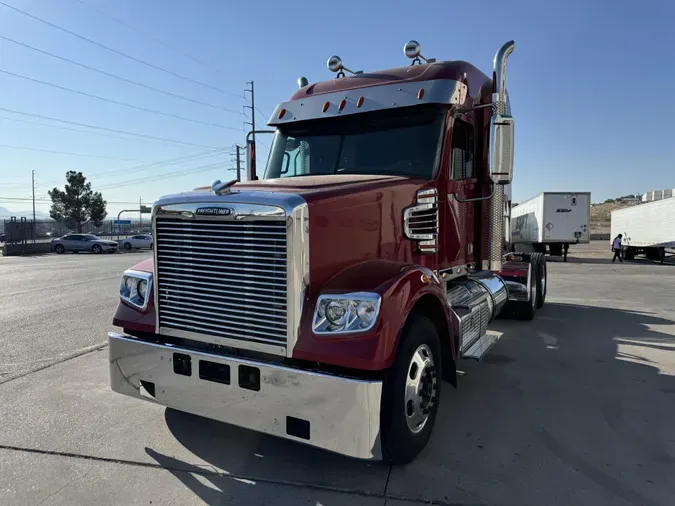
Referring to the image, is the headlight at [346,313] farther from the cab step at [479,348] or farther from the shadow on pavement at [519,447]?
the cab step at [479,348]

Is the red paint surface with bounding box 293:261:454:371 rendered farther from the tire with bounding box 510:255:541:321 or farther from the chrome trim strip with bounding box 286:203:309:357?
the tire with bounding box 510:255:541:321

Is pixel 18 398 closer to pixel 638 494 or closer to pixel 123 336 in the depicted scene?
pixel 123 336

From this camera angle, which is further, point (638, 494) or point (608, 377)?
point (608, 377)

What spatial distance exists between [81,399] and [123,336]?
136cm

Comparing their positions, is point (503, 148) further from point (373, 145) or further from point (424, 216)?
point (373, 145)

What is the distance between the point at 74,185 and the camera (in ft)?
183

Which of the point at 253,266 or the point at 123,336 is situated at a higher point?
the point at 253,266

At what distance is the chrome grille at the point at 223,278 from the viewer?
2988mm

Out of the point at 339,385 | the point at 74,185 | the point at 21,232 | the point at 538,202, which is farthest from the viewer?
the point at 74,185

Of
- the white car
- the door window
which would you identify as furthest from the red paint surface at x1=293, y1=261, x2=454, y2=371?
the white car

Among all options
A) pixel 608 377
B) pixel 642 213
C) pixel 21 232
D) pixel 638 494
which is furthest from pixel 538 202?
pixel 21 232

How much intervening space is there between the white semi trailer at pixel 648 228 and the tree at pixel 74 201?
52772 millimetres

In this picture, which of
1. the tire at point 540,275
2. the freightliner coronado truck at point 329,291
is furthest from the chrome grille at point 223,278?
the tire at point 540,275

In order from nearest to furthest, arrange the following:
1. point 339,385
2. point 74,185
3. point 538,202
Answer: point 339,385 < point 538,202 < point 74,185
